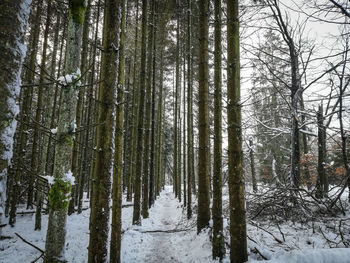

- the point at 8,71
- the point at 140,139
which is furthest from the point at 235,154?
the point at 140,139

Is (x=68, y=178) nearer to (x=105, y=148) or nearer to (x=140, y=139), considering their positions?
(x=105, y=148)

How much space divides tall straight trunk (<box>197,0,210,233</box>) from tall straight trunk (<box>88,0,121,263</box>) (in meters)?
2.89

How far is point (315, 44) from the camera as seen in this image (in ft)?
16.4

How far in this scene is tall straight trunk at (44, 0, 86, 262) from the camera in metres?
2.56

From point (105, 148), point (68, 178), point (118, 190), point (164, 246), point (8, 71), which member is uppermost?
point (8, 71)

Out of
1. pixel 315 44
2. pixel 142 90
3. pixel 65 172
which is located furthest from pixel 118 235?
pixel 315 44

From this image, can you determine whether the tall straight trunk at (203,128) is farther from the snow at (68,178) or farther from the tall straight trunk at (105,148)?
the snow at (68,178)

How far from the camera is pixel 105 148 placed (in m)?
3.36

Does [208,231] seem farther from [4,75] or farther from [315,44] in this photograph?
[315,44]

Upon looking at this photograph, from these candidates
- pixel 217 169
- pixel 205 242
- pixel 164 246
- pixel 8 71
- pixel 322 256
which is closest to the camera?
pixel 8 71

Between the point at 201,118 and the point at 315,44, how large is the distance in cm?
359

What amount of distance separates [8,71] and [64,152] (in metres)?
1.57

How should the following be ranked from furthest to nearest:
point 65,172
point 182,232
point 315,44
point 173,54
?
point 173,54 < point 182,232 < point 315,44 < point 65,172

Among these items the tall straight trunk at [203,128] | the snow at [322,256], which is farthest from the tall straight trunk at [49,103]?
the snow at [322,256]
